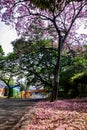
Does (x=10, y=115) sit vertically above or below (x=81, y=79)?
below

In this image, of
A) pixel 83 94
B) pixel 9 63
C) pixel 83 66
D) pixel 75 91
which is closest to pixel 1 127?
pixel 83 94

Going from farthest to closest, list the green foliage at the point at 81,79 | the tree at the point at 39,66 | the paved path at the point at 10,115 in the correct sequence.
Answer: the tree at the point at 39,66, the green foliage at the point at 81,79, the paved path at the point at 10,115

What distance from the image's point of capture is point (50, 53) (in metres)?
44.8

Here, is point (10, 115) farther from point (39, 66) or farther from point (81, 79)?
point (39, 66)

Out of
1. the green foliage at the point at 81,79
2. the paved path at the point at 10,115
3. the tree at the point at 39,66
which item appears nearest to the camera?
the paved path at the point at 10,115

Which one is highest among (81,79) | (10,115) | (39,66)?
(39,66)

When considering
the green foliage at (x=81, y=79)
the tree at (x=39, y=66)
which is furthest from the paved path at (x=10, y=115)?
the tree at (x=39, y=66)

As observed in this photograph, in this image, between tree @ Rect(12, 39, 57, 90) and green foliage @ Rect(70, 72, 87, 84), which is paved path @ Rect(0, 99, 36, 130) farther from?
tree @ Rect(12, 39, 57, 90)

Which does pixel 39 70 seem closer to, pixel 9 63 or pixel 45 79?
pixel 45 79

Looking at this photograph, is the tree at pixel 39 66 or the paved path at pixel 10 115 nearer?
the paved path at pixel 10 115

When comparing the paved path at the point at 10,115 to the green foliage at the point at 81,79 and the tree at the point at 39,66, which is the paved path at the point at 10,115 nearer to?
the green foliage at the point at 81,79

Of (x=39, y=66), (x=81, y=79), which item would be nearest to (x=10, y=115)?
(x=81, y=79)

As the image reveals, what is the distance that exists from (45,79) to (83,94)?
2144cm

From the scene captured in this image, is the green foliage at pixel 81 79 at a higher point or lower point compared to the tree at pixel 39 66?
lower
